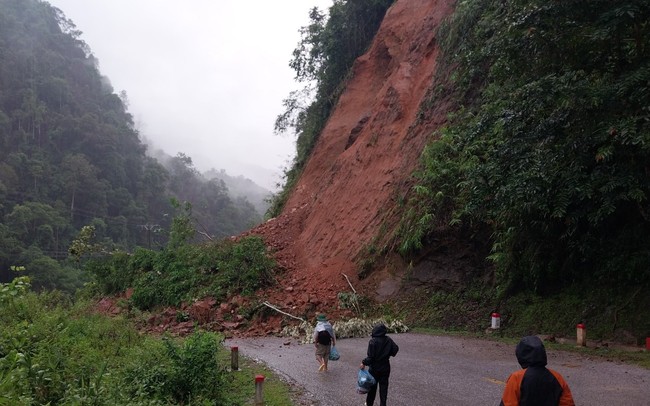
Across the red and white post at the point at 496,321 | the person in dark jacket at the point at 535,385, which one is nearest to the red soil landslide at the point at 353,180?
the red and white post at the point at 496,321

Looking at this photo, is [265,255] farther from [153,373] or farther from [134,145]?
[134,145]

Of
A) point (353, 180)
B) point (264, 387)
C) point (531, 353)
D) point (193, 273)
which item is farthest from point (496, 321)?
point (193, 273)

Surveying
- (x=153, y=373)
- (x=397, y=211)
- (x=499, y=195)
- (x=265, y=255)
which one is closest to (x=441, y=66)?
(x=397, y=211)

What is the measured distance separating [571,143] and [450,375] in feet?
15.8

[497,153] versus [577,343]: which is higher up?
[497,153]

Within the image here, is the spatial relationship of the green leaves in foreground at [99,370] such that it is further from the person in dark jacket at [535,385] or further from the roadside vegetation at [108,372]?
the person in dark jacket at [535,385]

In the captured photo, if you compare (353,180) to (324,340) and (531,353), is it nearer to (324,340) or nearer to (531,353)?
(324,340)

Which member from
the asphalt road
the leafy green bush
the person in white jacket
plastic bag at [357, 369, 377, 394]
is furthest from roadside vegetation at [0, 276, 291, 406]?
the leafy green bush

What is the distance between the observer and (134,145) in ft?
240

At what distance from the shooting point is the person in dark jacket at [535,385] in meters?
3.64

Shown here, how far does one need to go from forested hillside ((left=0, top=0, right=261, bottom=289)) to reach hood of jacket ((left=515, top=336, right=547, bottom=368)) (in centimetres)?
2966

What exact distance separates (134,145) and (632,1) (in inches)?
2821

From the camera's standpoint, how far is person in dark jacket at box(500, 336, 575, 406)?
364 centimetres

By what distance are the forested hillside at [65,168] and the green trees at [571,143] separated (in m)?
23.8
